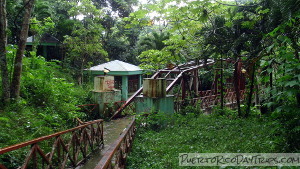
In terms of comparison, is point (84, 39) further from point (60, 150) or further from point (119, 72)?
point (60, 150)

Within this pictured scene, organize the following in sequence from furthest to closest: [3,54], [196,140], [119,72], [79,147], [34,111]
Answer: [119,72], [34,111], [196,140], [3,54], [79,147]

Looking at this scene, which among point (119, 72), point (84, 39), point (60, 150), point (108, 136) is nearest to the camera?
point (60, 150)

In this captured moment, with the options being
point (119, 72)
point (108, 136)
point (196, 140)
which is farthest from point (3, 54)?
point (119, 72)

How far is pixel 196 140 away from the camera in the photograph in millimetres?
6184

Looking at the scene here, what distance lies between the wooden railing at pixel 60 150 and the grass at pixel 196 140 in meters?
1.19

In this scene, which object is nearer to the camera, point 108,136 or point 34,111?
point 34,111

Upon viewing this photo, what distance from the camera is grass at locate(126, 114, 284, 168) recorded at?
4.67 m

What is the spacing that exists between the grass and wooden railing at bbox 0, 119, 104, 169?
1.19 metres

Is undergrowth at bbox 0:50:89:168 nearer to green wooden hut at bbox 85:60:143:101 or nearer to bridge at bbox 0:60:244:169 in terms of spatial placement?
bridge at bbox 0:60:244:169

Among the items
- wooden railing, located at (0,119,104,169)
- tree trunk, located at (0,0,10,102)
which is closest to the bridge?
wooden railing, located at (0,119,104,169)

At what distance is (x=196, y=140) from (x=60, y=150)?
137 inches

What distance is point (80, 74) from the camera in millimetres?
19094

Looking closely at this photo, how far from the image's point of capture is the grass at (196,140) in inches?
184

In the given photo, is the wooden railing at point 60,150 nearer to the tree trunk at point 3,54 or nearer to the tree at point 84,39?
the tree trunk at point 3,54
